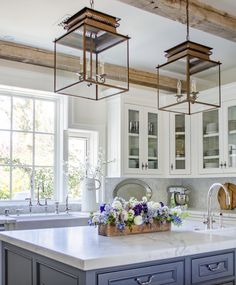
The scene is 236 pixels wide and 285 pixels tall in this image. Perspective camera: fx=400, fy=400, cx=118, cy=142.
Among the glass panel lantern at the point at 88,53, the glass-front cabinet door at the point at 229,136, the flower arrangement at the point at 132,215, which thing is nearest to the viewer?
the glass panel lantern at the point at 88,53

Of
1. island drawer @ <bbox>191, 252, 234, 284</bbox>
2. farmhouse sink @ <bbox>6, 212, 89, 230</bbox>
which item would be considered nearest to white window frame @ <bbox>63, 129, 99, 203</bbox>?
farmhouse sink @ <bbox>6, 212, 89, 230</bbox>

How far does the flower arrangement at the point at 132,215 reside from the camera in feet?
8.50

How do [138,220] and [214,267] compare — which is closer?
[214,267]

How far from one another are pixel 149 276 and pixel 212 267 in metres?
0.52

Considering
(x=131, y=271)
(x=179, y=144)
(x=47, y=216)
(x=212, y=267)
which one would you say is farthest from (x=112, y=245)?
(x=179, y=144)

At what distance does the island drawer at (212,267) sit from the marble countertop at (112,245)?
70 millimetres

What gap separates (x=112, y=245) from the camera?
87.5 inches

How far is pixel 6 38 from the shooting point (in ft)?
13.9

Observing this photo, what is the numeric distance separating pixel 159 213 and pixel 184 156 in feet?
8.76

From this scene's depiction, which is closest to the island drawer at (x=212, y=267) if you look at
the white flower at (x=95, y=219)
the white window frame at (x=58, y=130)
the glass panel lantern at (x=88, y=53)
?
the white flower at (x=95, y=219)

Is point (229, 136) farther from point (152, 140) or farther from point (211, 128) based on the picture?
point (152, 140)

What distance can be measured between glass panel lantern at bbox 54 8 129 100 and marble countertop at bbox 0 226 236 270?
967 millimetres

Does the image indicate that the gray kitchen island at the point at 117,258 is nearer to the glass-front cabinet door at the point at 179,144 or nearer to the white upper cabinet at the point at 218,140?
the white upper cabinet at the point at 218,140

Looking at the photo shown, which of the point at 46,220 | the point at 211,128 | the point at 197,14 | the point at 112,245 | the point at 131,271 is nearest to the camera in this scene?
the point at 131,271
